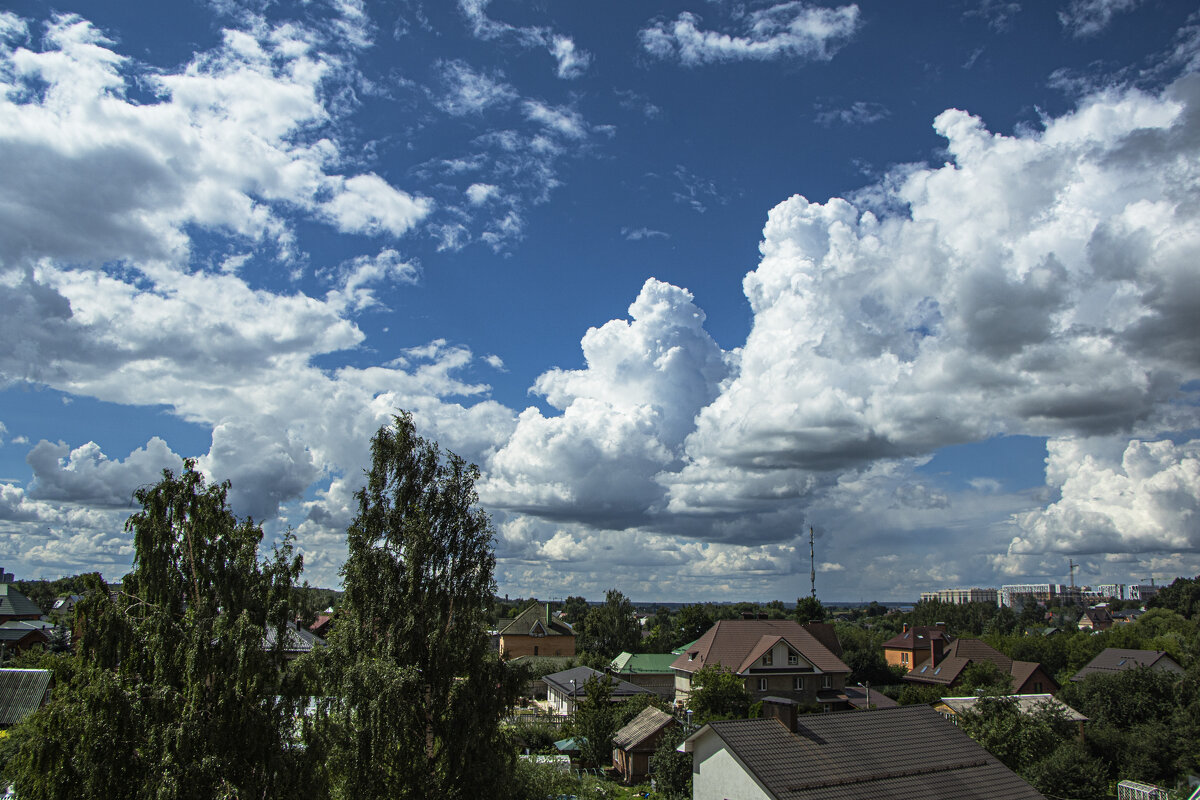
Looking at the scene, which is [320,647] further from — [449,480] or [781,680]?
[781,680]

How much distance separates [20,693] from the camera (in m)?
39.1

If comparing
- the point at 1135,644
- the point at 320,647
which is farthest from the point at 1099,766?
the point at 1135,644

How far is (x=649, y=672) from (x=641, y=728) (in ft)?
107

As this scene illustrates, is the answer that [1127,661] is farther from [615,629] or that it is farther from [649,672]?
[615,629]

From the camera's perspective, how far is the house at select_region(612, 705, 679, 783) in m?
40.4

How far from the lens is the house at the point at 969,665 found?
61875 mm

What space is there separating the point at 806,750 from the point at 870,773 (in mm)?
2090

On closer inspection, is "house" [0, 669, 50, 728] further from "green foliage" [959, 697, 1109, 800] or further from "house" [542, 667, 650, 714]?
"green foliage" [959, 697, 1109, 800]

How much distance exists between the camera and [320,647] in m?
21.5

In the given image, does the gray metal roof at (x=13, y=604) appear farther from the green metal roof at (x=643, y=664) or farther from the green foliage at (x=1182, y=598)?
the green foliage at (x=1182, y=598)

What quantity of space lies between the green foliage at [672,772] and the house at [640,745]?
4.74m

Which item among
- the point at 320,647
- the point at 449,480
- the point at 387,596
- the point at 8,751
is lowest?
the point at 8,751

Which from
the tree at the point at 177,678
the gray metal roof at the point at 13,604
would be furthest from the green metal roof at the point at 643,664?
the gray metal roof at the point at 13,604

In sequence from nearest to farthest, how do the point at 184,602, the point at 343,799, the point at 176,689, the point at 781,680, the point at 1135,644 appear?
the point at 176,689, the point at 184,602, the point at 343,799, the point at 781,680, the point at 1135,644
